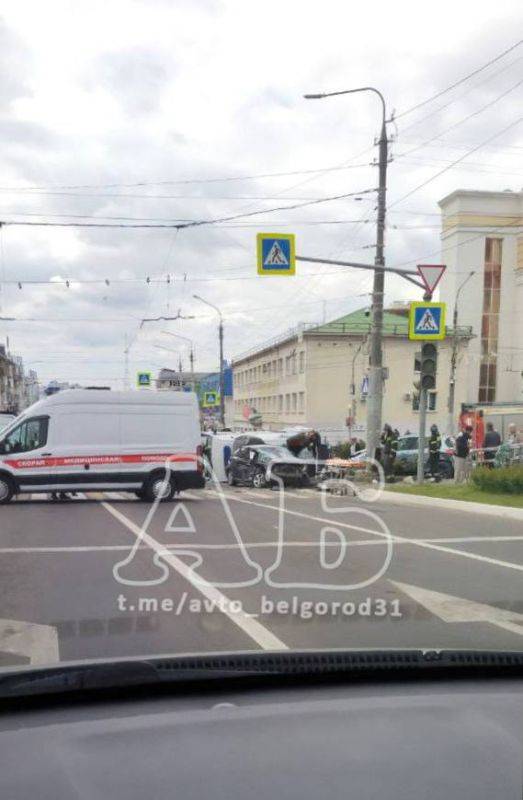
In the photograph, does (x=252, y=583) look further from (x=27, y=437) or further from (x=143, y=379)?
(x=143, y=379)

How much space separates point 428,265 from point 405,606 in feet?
41.5

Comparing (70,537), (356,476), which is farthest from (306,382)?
(70,537)

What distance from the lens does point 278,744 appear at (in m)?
2.64

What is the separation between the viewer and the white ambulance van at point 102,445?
58.7 ft

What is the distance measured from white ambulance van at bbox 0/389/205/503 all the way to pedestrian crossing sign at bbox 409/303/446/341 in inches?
217

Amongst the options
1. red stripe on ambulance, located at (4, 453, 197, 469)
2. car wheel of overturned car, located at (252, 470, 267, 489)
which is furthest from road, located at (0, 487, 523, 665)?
car wheel of overturned car, located at (252, 470, 267, 489)

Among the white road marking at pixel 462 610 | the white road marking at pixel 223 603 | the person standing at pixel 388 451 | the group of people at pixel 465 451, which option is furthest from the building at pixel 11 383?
the white road marking at pixel 462 610

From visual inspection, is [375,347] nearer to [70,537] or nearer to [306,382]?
[70,537]

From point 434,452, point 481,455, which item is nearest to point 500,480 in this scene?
point 481,455

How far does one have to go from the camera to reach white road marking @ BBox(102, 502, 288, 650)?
5980mm

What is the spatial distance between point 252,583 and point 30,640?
2.84 m

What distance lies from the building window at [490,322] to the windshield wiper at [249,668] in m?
57.6

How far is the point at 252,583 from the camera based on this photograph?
836cm

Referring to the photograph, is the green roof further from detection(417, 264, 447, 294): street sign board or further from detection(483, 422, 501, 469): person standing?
detection(417, 264, 447, 294): street sign board
